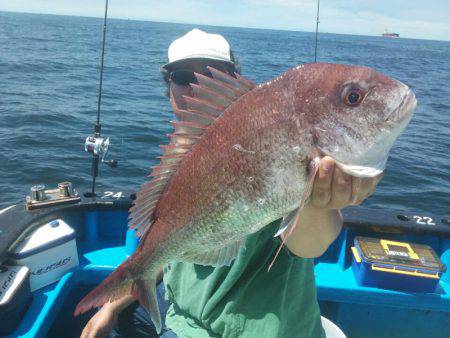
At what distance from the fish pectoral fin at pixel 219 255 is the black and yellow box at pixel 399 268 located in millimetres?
2140

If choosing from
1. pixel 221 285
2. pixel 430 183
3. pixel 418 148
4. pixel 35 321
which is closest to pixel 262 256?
pixel 221 285

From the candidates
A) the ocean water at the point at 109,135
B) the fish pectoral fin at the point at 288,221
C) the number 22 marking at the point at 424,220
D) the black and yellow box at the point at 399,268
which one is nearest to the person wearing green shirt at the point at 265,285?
the fish pectoral fin at the point at 288,221

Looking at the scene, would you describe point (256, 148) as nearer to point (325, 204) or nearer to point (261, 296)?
point (325, 204)

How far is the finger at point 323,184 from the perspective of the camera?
5.40 feet

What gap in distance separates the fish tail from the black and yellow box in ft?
7.19

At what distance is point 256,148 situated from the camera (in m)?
1.70

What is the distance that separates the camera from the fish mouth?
5.27 feet

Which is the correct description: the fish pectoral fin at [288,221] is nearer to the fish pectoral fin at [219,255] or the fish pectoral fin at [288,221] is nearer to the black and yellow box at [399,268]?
the fish pectoral fin at [219,255]

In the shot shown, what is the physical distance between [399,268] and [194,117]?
2.61 meters

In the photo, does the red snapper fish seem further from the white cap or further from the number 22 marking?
the number 22 marking

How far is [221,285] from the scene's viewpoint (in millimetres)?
2318

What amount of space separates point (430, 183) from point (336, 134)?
11.8 meters

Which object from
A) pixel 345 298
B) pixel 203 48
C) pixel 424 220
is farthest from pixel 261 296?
pixel 424 220

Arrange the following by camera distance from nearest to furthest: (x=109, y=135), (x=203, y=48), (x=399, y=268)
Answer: (x=203, y=48) < (x=399, y=268) < (x=109, y=135)
